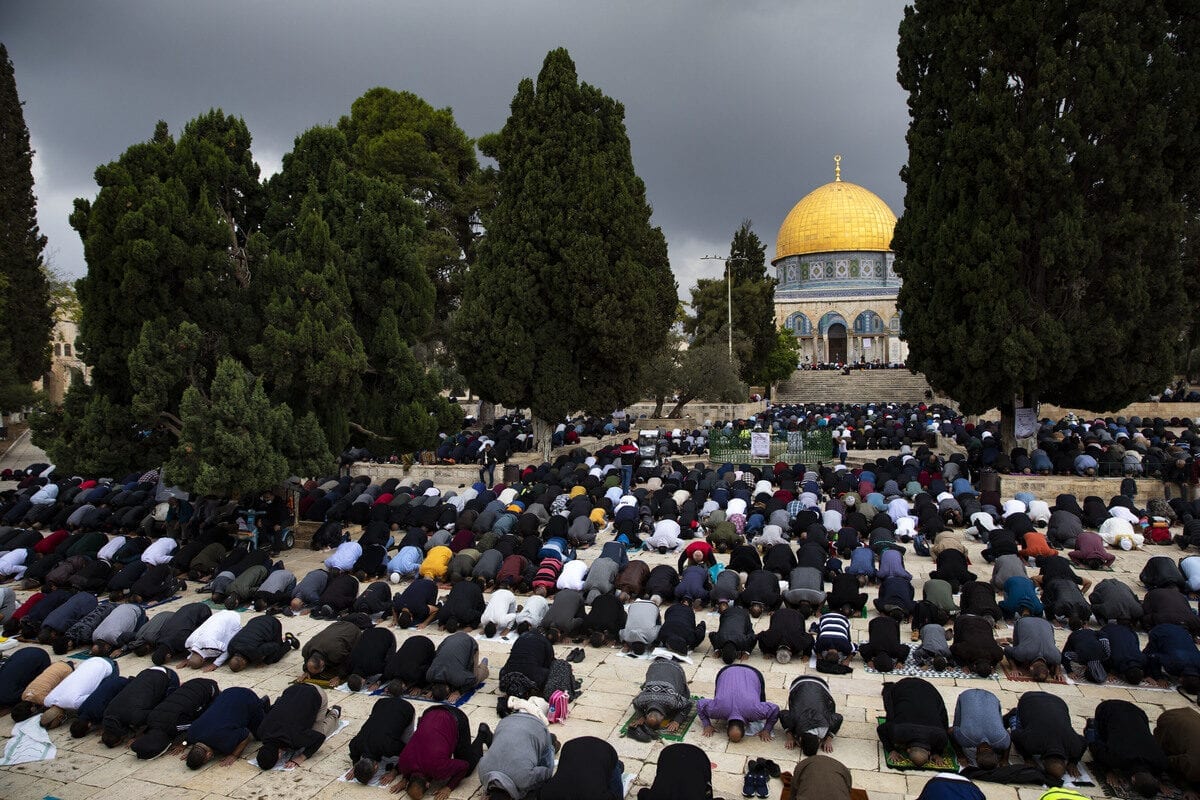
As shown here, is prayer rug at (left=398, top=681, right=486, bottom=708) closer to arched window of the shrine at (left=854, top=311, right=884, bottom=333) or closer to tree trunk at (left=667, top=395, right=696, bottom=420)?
tree trunk at (left=667, top=395, right=696, bottom=420)

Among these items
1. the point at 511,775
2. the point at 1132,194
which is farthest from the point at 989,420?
the point at 511,775

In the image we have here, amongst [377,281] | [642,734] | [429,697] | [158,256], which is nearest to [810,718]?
[642,734]

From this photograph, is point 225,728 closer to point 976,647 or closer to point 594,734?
point 594,734

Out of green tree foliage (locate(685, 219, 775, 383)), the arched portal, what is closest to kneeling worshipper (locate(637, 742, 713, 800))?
green tree foliage (locate(685, 219, 775, 383))

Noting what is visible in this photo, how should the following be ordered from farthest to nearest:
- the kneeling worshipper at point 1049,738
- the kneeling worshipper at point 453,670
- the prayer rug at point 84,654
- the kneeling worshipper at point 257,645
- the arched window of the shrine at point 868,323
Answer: the arched window of the shrine at point 868,323, the prayer rug at point 84,654, the kneeling worshipper at point 257,645, the kneeling worshipper at point 453,670, the kneeling worshipper at point 1049,738

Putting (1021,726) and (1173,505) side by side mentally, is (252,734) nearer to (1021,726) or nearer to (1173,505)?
(1021,726)

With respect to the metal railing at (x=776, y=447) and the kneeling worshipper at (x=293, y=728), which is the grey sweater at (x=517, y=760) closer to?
the kneeling worshipper at (x=293, y=728)

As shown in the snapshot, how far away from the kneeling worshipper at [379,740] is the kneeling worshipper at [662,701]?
2015 mm

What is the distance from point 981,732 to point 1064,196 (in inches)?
599

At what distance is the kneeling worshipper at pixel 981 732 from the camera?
237 inches

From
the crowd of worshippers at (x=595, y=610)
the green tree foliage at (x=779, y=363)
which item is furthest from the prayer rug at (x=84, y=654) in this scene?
the green tree foliage at (x=779, y=363)

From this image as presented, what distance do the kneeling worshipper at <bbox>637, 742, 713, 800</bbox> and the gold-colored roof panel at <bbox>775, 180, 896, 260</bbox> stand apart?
6108cm

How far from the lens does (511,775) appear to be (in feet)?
18.8

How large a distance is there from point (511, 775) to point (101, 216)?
37.8ft
